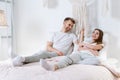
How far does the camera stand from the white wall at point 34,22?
3.63 m

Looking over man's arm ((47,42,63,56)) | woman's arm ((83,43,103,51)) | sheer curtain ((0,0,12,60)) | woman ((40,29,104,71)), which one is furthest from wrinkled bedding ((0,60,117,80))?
sheer curtain ((0,0,12,60))

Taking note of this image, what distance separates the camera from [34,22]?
3.88 m

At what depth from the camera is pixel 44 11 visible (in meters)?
3.76

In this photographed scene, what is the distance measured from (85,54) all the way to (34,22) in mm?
1521

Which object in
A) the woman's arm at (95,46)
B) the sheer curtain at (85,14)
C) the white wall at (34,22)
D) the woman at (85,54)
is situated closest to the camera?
the woman at (85,54)

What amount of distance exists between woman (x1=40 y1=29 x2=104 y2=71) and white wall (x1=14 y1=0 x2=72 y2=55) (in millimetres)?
642

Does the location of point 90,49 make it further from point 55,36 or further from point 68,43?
point 55,36

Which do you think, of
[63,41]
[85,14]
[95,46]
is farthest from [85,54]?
[85,14]

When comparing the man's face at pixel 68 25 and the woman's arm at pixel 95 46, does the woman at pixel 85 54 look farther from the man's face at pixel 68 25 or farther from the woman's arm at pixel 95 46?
the man's face at pixel 68 25

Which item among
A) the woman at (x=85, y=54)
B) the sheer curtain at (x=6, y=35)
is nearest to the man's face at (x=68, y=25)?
the woman at (x=85, y=54)

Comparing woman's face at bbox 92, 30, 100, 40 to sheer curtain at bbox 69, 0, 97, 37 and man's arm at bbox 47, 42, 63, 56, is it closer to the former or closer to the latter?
sheer curtain at bbox 69, 0, 97, 37

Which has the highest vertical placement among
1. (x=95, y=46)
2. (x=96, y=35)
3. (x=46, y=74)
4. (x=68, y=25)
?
(x=68, y=25)

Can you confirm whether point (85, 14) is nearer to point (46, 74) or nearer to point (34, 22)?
point (34, 22)

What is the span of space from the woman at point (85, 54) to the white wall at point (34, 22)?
642 mm
